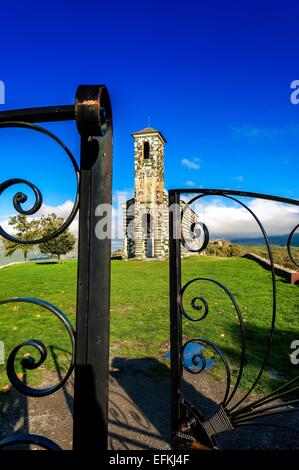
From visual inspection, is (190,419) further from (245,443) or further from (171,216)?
(245,443)

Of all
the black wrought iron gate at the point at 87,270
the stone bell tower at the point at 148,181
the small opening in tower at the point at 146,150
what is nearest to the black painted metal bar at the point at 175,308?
the black wrought iron gate at the point at 87,270

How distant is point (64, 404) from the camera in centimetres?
295

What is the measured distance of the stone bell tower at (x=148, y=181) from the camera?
75.7 ft

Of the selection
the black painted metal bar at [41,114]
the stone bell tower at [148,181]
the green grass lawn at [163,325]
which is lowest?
the green grass lawn at [163,325]

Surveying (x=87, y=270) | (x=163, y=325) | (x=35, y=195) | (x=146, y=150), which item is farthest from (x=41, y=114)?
(x=146, y=150)

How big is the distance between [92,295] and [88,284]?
3 centimetres

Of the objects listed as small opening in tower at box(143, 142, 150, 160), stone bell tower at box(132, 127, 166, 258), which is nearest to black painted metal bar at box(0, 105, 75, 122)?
stone bell tower at box(132, 127, 166, 258)

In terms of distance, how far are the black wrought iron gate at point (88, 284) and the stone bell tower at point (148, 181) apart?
21.7 m

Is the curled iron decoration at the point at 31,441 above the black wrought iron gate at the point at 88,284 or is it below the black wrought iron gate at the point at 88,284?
below

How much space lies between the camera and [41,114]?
2.86 feet

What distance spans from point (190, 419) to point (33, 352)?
3146 mm

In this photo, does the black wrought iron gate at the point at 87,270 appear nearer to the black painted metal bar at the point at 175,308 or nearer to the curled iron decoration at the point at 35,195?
the curled iron decoration at the point at 35,195

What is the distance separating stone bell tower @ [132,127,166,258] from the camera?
908 inches

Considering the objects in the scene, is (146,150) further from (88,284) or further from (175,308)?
(88,284)
